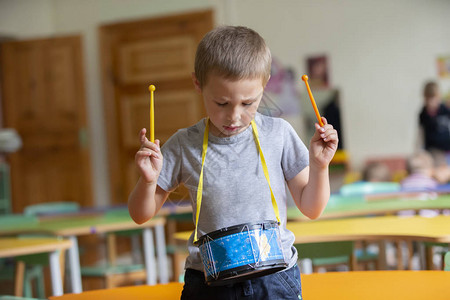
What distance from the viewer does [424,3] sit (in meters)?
6.41

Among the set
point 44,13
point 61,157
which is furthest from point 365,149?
point 44,13

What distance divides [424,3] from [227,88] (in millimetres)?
6017

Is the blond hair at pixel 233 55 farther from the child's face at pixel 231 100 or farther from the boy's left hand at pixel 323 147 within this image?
the boy's left hand at pixel 323 147

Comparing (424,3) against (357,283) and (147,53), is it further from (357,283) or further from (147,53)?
(357,283)

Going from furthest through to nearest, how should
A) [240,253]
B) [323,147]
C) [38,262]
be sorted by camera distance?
[38,262] → [323,147] → [240,253]

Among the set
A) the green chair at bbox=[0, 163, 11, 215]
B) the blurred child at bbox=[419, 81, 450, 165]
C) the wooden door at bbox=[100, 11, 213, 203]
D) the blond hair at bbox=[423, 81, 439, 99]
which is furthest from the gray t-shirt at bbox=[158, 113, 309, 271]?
the green chair at bbox=[0, 163, 11, 215]

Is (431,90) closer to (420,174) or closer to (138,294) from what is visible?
(420,174)

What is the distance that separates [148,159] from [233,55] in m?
0.25

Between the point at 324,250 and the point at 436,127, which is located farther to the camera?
the point at 436,127

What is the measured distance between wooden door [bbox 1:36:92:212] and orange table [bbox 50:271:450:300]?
208 inches

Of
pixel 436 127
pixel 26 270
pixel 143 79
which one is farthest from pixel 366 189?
pixel 143 79

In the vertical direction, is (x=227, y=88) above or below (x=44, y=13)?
below

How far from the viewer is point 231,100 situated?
1.04 metres

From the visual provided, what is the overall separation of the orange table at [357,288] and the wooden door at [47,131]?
17.3 ft
